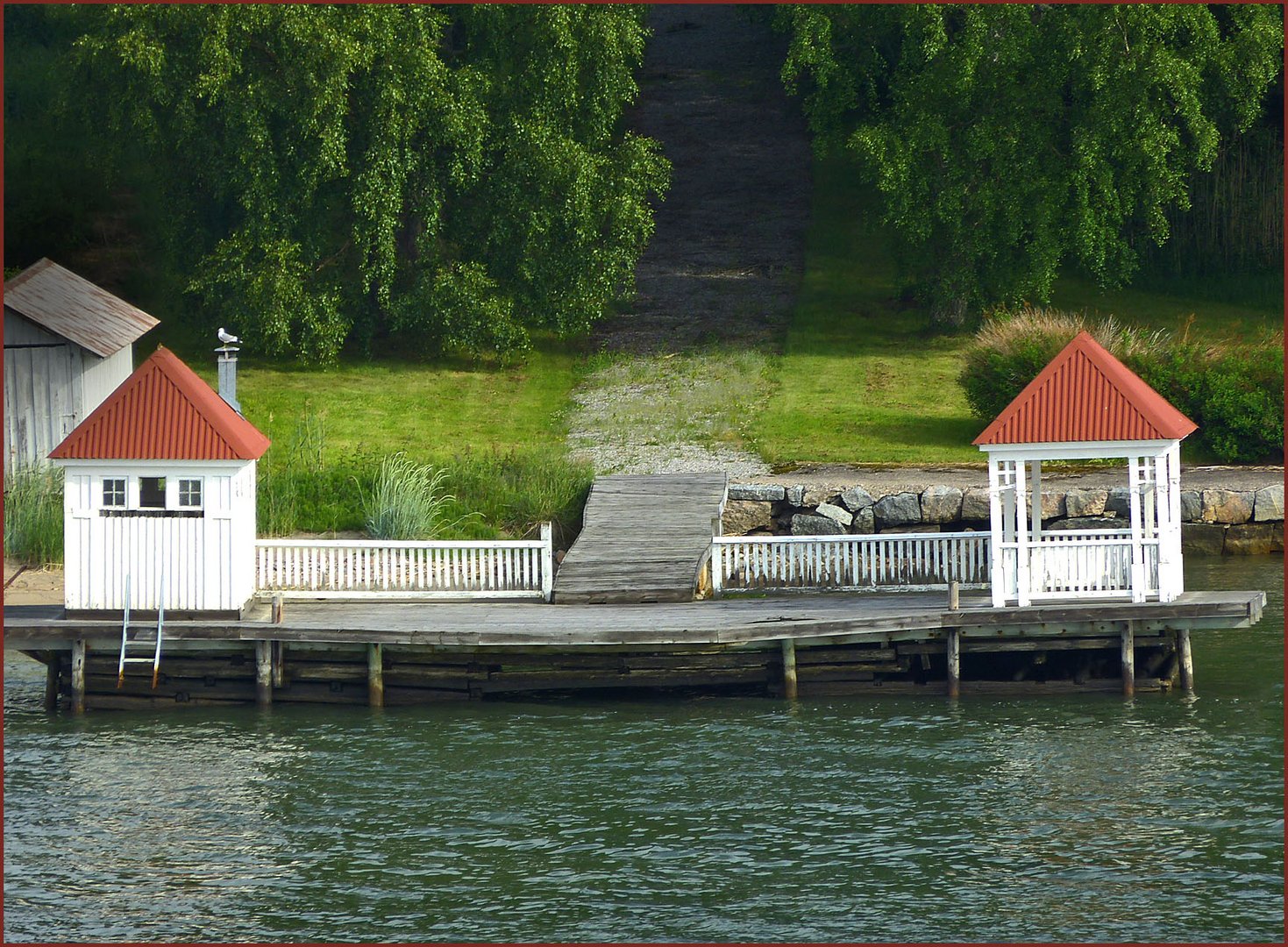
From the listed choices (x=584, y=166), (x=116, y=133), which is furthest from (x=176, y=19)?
(x=584, y=166)

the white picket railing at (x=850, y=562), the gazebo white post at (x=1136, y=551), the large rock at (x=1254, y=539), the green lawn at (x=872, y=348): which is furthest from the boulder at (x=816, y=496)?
the gazebo white post at (x=1136, y=551)

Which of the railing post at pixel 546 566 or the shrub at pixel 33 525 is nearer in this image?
the railing post at pixel 546 566

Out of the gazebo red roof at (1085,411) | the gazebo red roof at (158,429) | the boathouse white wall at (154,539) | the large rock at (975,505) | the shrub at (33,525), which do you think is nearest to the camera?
the gazebo red roof at (1085,411)

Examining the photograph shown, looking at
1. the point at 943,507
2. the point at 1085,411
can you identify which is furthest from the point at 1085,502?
the point at 1085,411

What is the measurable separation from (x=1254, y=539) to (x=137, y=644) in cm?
1763

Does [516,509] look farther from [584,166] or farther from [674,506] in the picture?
[584,166]

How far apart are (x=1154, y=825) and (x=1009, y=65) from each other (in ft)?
76.0

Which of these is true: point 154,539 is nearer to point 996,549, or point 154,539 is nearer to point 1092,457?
point 996,549

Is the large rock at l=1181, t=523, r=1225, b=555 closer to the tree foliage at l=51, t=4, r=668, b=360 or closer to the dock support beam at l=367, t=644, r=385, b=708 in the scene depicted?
the tree foliage at l=51, t=4, r=668, b=360

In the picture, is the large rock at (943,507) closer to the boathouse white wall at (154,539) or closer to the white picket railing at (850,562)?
the white picket railing at (850,562)

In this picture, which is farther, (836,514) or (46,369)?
(46,369)

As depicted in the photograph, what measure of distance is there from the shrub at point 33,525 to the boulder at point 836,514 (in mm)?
11255

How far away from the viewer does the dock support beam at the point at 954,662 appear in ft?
65.1

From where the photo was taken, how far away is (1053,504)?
1059 inches
